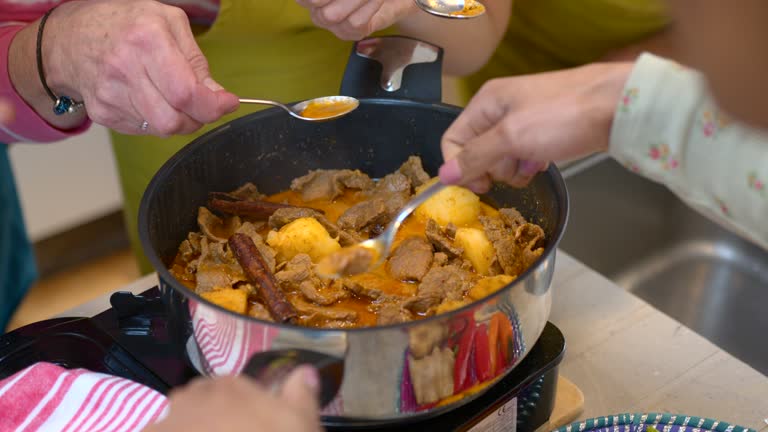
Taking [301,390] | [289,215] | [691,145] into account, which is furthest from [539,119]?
[289,215]

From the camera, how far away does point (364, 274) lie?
1042 mm

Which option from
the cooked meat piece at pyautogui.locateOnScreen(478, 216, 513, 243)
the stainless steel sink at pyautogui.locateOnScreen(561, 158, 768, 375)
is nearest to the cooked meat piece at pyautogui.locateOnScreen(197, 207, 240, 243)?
the cooked meat piece at pyautogui.locateOnScreen(478, 216, 513, 243)

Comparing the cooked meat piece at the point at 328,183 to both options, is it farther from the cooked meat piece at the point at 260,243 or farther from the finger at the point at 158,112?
the finger at the point at 158,112

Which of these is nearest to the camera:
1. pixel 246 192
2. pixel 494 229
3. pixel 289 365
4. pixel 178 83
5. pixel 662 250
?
pixel 289 365

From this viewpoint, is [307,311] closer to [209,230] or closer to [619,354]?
[209,230]

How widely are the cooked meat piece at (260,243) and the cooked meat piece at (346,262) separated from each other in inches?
6.5

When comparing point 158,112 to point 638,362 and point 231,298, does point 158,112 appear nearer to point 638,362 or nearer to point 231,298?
point 231,298

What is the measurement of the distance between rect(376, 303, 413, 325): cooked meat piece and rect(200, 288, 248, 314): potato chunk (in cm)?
16

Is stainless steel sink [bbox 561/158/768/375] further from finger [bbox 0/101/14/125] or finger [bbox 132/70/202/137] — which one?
finger [bbox 0/101/14/125]

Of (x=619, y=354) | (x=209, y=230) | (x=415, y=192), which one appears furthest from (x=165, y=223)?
(x=619, y=354)

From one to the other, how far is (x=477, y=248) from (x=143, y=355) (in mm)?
433

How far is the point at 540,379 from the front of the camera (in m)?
0.95

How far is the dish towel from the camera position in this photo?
0.89 metres

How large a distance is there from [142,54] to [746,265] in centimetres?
124
